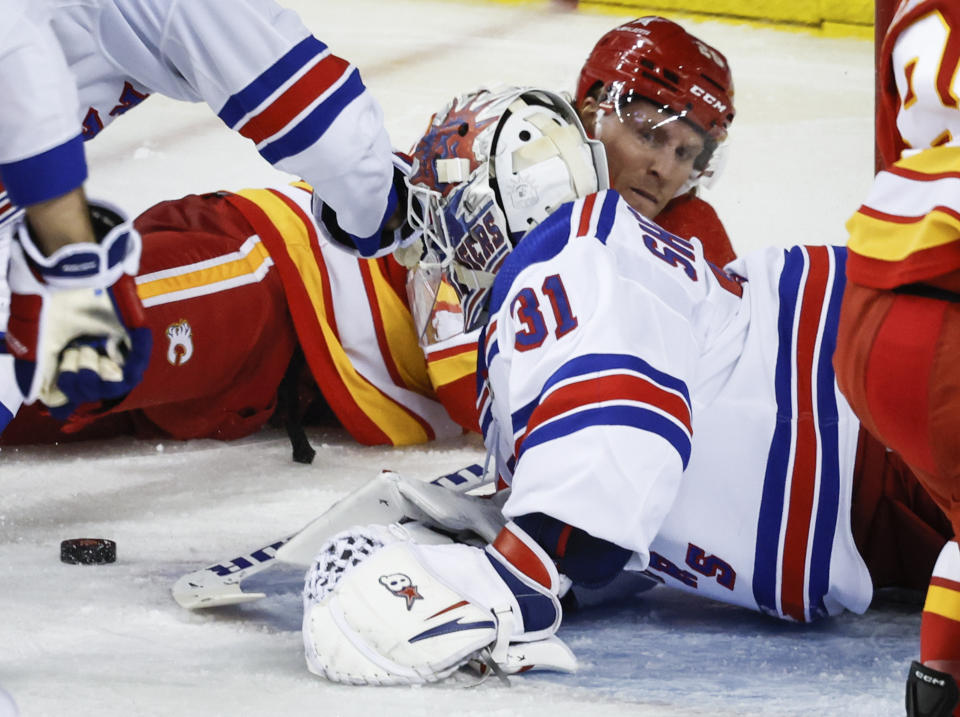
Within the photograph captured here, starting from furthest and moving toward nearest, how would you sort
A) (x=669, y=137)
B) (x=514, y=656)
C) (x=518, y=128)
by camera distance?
(x=669, y=137)
(x=518, y=128)
(x=514, y=656)

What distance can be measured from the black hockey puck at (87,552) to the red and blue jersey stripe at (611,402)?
666mm

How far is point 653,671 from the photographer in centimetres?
145

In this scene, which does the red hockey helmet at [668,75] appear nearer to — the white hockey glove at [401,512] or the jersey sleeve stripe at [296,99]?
the jersey sleeve stripe at [296,99]

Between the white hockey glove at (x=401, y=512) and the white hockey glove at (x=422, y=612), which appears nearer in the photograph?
the white hockey glove at (x=422, y=612)

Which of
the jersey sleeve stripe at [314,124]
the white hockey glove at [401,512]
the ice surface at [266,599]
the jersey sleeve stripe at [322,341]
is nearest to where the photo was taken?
the ice surface at [266,599]

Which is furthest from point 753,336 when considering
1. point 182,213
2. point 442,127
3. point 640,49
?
point 182,213

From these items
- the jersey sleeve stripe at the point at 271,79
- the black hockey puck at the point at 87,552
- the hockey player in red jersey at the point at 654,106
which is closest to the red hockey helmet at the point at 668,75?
the hockey player in red jersey at the point at 654,106

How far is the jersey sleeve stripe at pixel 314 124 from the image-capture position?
1819 millimetres

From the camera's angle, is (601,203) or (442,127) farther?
(442,127)

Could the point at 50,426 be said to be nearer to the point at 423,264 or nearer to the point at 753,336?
the point at 423,264

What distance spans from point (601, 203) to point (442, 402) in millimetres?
1104

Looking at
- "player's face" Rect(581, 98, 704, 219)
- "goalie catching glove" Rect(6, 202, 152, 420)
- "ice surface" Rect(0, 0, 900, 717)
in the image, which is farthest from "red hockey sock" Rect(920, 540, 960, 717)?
"player's face" Rect(581, 98, 704, 219)

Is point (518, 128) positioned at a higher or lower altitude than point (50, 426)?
higher

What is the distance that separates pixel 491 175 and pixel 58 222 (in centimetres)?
55
